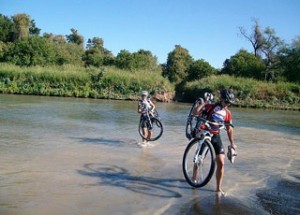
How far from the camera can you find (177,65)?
56969mm

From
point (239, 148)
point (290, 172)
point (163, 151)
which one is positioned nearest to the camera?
point (290, 172)

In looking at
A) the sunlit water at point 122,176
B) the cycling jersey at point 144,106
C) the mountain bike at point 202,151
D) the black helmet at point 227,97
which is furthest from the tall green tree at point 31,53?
the black helmet at point 227,97

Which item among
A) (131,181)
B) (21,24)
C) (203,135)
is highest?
(21,24)

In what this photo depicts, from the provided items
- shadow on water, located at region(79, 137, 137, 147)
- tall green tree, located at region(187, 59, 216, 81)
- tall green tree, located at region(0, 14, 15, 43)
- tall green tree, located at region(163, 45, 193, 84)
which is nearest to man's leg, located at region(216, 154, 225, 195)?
shadow on water, located at region(79, 137, 137, 147)

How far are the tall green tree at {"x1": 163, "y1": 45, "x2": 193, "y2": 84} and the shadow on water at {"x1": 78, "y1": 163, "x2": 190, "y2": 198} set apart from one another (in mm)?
47236

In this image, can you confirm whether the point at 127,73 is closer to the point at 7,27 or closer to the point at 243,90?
the point at 243,90

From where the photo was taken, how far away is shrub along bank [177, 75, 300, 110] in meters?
37.0

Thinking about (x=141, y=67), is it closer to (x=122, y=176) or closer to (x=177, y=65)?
(x=177, y=65)

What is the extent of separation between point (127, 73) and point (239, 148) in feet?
98.4

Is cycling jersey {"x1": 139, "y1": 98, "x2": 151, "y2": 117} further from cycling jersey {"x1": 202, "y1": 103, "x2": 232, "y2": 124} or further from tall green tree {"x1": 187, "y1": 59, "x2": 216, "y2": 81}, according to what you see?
tall green tree {"x1": 187, "y1": 59, "x2": 216, "y2": 81}

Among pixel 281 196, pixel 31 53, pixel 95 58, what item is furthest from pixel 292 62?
pixel 281 196

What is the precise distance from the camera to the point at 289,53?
167 ft

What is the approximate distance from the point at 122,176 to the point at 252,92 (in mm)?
32643

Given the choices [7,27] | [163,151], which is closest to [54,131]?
[163,151]
